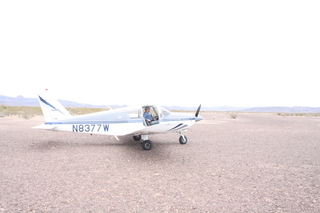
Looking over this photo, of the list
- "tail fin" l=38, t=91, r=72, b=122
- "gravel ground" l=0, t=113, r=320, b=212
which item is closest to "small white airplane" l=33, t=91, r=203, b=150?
"tail fin" l=38, t=91, r=72, b=122

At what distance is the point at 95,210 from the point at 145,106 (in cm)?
657

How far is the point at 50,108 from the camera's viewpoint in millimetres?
9805

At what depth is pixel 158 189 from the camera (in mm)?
5023

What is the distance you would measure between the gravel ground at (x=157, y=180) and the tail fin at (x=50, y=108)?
1452mm

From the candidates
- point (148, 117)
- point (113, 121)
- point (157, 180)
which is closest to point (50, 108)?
point (113, 121)

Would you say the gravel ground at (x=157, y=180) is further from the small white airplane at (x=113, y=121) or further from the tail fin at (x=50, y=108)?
the tail fin at (x=50, y=108)

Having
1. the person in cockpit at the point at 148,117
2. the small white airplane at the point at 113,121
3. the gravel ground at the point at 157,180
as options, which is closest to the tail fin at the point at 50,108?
the small white airplane at the point at 113,121

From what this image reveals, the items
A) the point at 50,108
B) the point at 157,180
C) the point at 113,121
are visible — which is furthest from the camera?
the point at 113,121

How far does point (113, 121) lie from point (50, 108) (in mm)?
2874

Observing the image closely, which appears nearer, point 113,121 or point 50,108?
point 50,108

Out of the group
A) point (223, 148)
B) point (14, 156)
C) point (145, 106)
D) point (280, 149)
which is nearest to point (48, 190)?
point (14, 156)

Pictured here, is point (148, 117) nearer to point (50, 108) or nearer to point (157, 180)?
point (50, 108)

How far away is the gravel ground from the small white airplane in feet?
2.92

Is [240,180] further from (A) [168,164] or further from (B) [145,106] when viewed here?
(B) [145,106]
